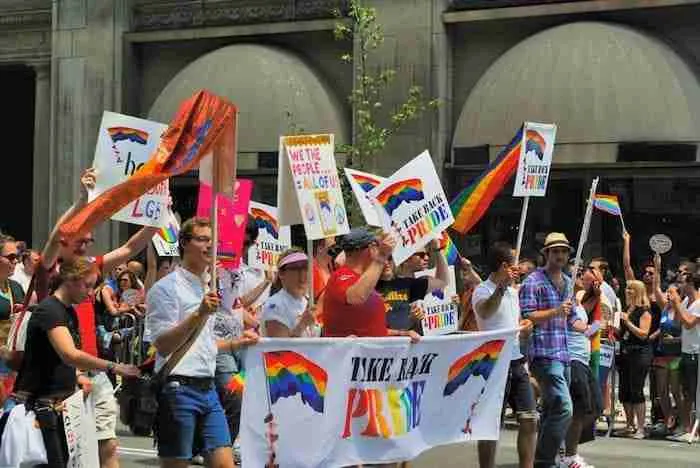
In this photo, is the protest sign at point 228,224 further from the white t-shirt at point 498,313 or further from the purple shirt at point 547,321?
the purple shirt at point 547,321

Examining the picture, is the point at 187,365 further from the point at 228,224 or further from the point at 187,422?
the point at 228,224

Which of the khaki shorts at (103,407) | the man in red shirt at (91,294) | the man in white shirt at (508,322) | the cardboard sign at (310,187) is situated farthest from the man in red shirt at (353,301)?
the man in white shirt at (508,322)

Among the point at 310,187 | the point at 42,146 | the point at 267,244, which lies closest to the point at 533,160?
the point at 267,244

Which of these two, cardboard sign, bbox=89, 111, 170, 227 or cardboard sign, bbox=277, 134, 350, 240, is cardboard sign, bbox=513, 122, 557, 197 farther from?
cardboard sign, bbox=89, 111, 170, 227

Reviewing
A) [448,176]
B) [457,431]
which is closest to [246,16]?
[448,176]

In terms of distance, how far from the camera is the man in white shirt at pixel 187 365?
616cm

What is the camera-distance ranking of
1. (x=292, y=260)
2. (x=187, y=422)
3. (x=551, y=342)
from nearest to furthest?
(x=187, y=422) → (x=292, y=260) → (x=551, y=342)

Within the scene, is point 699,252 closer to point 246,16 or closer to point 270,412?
point 246,16

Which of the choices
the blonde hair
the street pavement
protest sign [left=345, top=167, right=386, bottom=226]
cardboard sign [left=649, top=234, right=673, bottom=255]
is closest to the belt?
protest sign [left=345, top=167, right=386, bottom=226]

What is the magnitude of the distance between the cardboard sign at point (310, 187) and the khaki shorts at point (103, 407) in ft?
5.22

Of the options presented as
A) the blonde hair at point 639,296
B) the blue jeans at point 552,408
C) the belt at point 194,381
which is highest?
the blonde hair at point 639,296

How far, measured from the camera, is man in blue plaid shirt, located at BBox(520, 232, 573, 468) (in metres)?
8.88

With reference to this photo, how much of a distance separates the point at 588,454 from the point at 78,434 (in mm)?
6371

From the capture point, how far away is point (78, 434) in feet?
19.9
